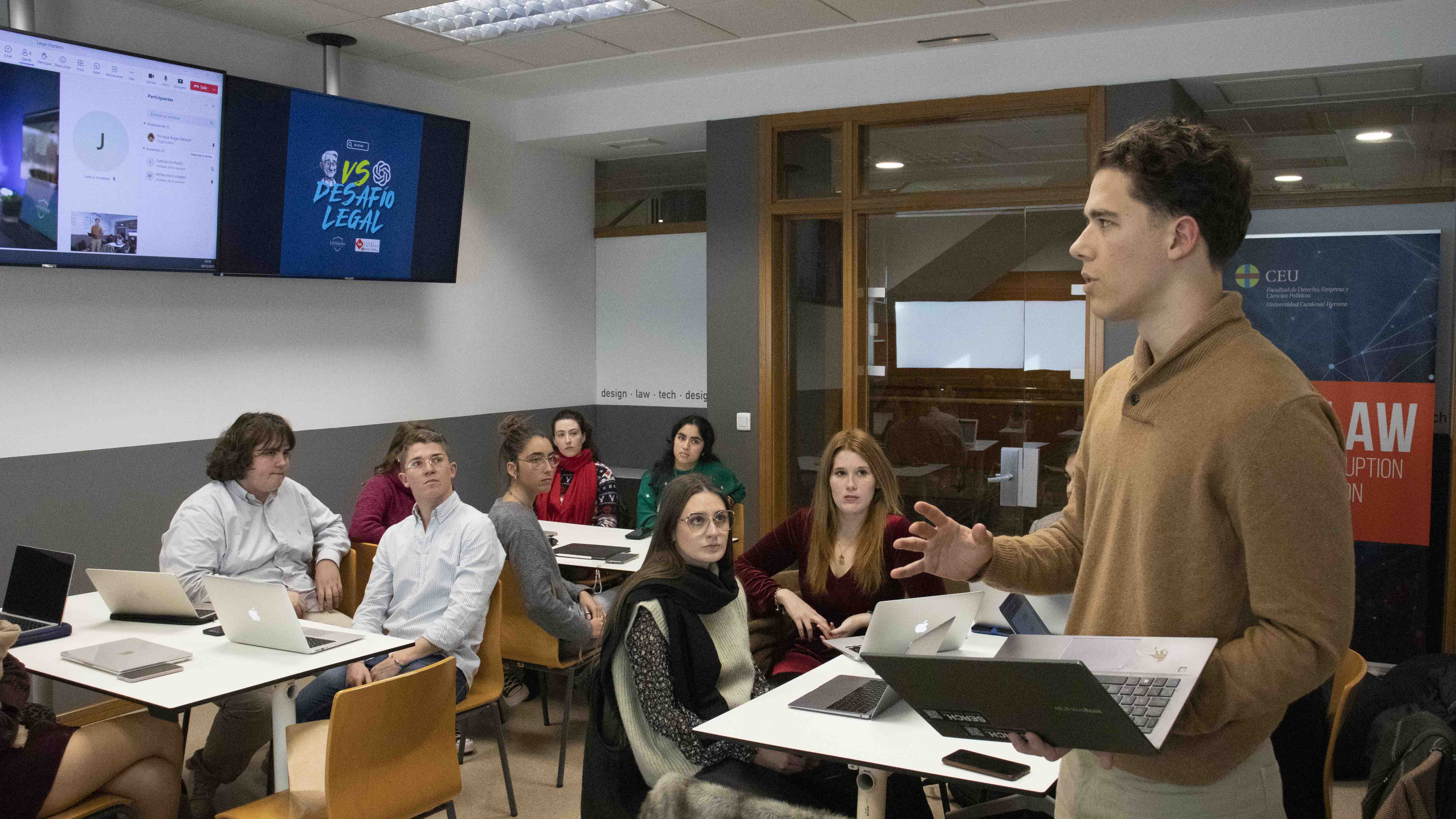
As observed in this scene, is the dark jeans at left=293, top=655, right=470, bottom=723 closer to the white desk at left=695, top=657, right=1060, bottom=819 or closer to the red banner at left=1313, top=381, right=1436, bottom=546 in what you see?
the white desk at left=695, top=657, right=1060, bottom=819

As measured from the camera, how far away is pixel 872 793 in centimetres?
250

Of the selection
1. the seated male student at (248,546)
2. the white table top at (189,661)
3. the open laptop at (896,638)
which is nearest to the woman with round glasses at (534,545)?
Answer: the white table top at (189,661)

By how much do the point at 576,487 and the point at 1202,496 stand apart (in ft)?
15.4

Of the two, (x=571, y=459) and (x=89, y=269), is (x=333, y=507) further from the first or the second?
(x=89, y=269)

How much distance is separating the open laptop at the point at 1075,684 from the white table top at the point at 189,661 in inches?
84.1

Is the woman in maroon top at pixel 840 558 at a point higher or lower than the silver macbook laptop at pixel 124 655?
higher

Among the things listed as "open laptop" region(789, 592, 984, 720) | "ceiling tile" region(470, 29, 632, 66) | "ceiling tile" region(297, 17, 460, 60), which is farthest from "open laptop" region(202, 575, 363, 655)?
"ceiling tile" region(470, 29, 632, 66)

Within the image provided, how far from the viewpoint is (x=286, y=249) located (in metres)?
5.17

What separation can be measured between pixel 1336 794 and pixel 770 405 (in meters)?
3.31

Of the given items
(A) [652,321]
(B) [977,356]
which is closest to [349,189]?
(A) [652,321]

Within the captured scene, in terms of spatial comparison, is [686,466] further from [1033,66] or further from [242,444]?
[1033,66]

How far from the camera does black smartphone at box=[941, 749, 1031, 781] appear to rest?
2.28 meters

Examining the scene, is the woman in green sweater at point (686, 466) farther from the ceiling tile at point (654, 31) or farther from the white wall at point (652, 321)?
the ceiling tile at point (654, 31)

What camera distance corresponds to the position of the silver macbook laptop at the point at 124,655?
296 centimetres
